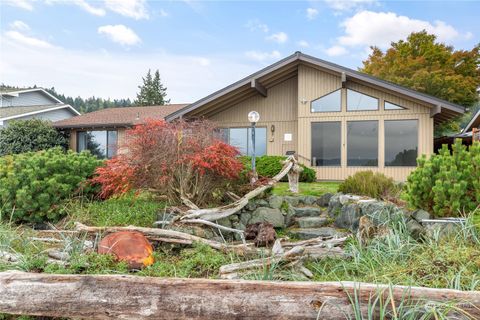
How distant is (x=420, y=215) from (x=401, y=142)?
26.4 feet

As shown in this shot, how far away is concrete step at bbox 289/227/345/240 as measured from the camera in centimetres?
527

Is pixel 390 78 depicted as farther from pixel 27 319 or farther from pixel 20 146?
pixel 27 319

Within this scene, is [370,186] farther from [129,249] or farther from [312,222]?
[129,249]

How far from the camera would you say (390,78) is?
74.0 ft

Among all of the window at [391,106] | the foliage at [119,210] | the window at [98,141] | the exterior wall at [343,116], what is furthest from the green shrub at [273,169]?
the window at [98,141]

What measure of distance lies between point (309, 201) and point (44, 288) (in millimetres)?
5287

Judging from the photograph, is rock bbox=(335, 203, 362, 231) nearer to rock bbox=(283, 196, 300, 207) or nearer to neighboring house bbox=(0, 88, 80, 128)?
rock bbox=(283, 196, 300, 207)

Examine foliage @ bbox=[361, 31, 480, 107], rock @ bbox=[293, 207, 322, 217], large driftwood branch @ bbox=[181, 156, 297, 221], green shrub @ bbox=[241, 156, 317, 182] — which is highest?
foliage @ bbox=[361, 31, 480, 107]

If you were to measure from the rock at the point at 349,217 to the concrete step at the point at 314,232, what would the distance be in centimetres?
19

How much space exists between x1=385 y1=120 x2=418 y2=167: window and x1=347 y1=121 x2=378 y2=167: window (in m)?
0.39

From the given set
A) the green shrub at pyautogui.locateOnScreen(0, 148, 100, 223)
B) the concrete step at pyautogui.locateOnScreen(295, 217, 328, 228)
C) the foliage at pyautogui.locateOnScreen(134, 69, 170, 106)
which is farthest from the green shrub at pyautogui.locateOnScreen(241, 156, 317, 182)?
the foliage at pyautogui.locateOnScreen(134, 69, 170, 106)

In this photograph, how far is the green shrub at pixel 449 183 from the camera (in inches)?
175

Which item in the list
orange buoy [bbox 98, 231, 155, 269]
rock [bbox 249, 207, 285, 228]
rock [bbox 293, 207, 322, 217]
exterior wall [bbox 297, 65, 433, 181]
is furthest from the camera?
exterior wall [bbox 297, 65, 433, 181]

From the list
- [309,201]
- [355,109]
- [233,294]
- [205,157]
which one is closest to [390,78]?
[355,109]
